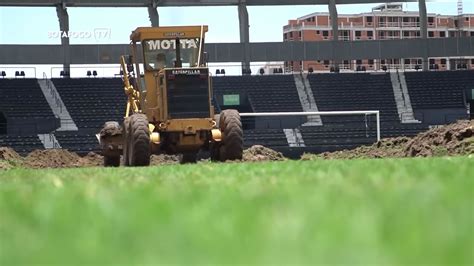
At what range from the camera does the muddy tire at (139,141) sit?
16.5 meters

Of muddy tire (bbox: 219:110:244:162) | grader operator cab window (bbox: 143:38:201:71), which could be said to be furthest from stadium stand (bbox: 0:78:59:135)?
muddy tire (bbox: 219:110:244:162)

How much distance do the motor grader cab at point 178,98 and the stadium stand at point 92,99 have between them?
83.1 feet

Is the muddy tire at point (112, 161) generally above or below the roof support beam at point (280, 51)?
below

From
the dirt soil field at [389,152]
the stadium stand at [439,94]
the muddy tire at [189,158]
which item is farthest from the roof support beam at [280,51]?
the muddy tire at [189,158]

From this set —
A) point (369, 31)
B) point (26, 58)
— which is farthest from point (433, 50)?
point (369, 31)

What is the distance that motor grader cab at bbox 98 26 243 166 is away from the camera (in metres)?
17.7

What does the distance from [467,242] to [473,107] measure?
50787 mm

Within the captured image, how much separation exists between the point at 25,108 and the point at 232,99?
11.7 meters

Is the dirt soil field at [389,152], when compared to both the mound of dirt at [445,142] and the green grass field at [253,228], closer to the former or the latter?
the mound of dirt at [445,142]

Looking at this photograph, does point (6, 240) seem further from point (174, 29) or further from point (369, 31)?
point (369, 31)

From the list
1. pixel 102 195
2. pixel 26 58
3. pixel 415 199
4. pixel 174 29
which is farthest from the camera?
pixel 26 58

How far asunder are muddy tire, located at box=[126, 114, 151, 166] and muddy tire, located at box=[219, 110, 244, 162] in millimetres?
1819

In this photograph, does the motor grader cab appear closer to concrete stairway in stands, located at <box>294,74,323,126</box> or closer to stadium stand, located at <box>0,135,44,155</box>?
stadium stand, located at <box>0,135,44,155</box>

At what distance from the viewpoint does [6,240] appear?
2.85m
